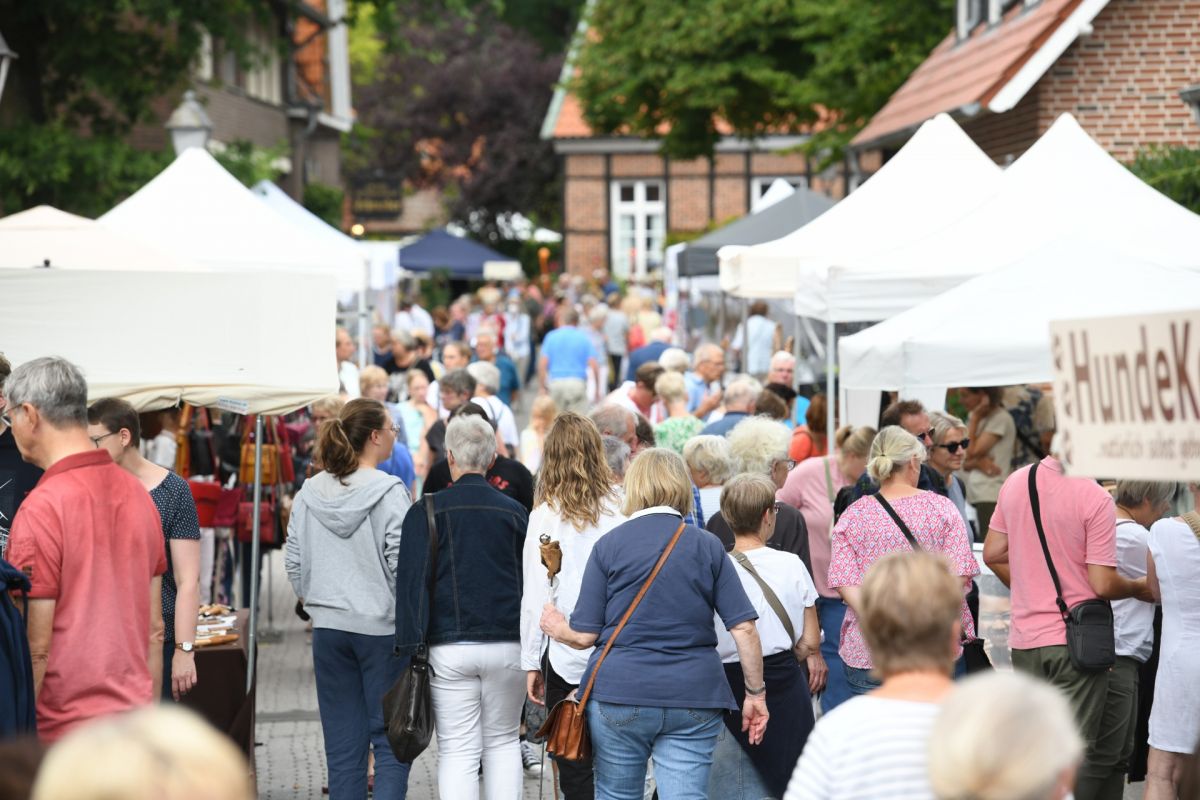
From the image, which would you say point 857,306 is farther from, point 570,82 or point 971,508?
point 570,82

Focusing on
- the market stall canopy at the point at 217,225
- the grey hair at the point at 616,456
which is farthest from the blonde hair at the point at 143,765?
the market stall canopy at the point at 217,225

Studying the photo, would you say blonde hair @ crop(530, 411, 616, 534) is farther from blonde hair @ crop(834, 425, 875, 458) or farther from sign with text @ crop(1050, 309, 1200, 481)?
sign with text @ crop(1050, 309, 1200, 481)

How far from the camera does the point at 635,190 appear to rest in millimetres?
48875

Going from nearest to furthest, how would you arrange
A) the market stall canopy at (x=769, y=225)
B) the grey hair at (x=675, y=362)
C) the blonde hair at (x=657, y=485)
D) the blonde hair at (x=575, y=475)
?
the blonde hair at (x=657, y=485)
the blonde hair at (x=575, y=475)
the grey hair at (x=675, y=362)
the market stall canopy at (x=769, y=225)

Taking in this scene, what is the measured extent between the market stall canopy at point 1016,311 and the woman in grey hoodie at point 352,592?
237 centimetres

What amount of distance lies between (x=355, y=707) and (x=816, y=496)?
8.40 feet

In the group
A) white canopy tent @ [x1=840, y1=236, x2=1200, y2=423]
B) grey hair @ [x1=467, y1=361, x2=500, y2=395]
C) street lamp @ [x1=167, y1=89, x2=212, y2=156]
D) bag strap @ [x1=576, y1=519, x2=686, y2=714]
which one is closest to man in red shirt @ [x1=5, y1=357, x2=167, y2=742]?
bag strap @ [x1=576, y1=519, x2=686, y2=714]

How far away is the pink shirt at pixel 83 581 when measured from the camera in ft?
15.8

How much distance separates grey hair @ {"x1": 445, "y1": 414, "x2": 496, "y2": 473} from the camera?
6410mm

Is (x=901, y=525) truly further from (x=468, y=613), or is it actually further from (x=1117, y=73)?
(x=1117, y=73)

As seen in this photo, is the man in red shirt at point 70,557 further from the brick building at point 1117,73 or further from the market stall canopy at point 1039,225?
the brick building at point 1117,73

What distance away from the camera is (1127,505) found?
6.48 meters

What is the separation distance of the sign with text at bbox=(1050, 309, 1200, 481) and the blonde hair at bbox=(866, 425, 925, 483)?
254cm

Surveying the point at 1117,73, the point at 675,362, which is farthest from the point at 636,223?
the point at 675,362
